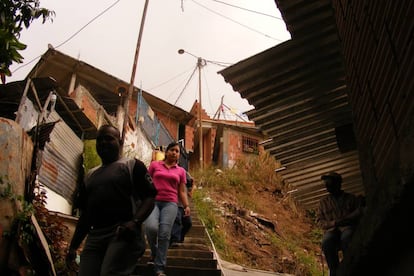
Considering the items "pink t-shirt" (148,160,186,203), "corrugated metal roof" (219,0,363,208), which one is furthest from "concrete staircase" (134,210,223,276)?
"corrugated metal roof" (219,0,363,208)

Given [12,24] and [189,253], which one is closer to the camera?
[12,24]

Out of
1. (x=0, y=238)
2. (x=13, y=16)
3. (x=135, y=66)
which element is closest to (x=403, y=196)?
(x=13, y=16)

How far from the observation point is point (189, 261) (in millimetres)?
6410

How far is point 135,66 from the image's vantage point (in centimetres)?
1389

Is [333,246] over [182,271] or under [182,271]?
over

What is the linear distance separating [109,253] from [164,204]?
85.1 inches

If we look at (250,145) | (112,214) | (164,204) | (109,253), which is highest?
(250,145)

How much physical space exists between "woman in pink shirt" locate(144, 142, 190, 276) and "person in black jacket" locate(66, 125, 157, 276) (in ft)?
5.37

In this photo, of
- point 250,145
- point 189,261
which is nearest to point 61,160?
point 189,261

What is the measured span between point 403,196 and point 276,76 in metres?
2.85

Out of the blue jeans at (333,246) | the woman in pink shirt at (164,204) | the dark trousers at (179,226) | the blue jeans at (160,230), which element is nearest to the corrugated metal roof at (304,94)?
the woman in pink shirt at (164,204)

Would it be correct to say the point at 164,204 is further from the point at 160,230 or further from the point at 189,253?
the point at 189,253

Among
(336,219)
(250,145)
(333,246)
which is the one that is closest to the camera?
(333,246)

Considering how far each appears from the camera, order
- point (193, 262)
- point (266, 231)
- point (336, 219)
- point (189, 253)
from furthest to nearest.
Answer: point (266, 231), point (189, 253), point (193, 262), point (336, 219)
